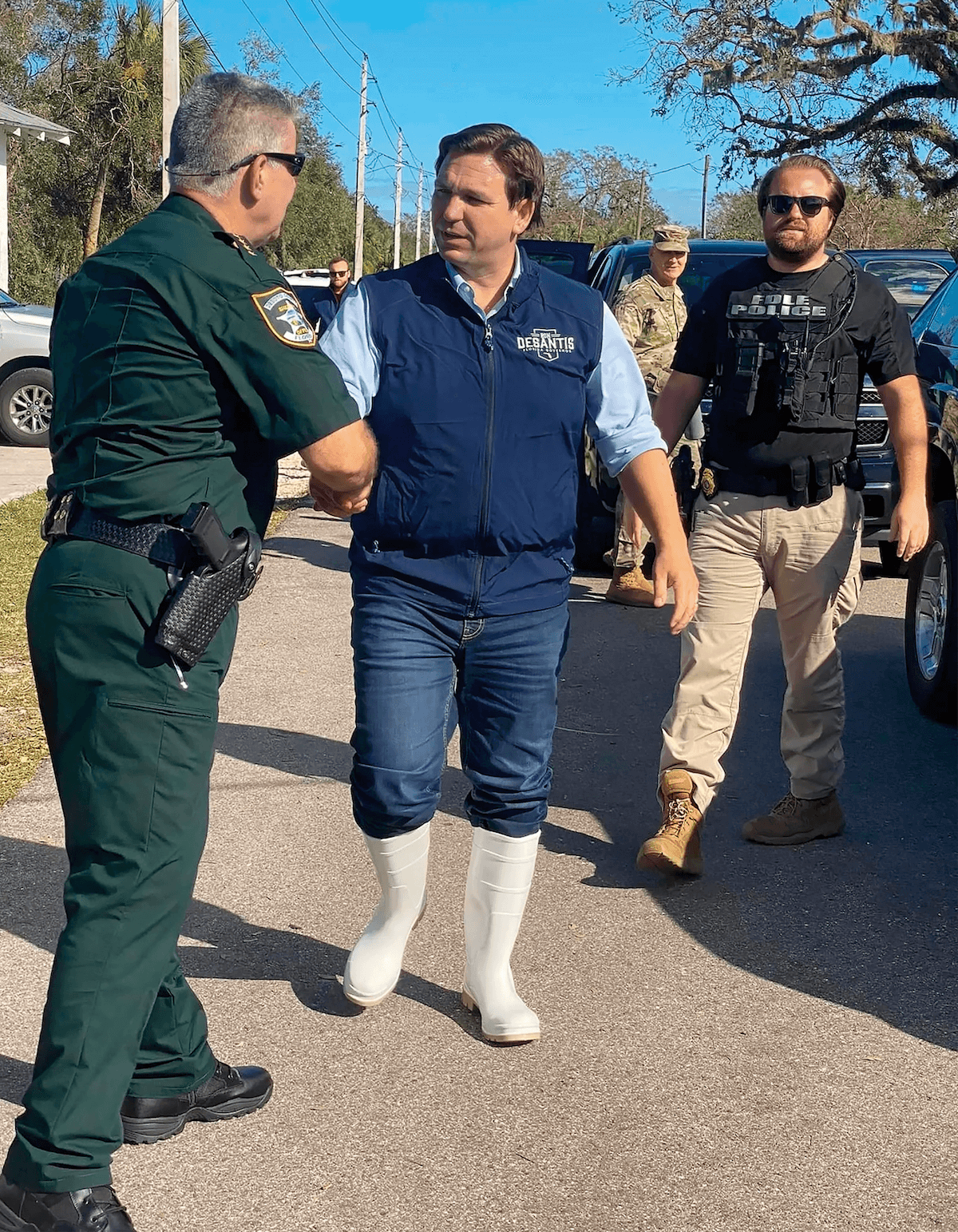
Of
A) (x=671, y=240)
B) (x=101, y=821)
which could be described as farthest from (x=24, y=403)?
(x=101, y=821)

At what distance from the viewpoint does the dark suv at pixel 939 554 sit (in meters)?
6.09

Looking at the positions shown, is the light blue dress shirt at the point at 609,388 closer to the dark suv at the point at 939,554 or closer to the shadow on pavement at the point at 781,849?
the shadow on pavement at the point at 781,849

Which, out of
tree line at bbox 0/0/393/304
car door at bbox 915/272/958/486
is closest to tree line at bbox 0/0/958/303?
tree line at bbox 0/0/393/304

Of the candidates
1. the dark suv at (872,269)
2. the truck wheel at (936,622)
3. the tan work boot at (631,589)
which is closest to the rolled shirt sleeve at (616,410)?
the truck wheel at (936,622)

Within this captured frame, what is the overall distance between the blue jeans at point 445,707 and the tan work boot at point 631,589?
518 cm

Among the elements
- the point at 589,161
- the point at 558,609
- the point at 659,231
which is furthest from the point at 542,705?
the point at 589,161

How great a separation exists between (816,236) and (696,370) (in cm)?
56

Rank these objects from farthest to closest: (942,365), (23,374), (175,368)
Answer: (23,374)
(942,365)
(175,368)

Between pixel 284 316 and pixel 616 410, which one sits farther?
pixel 616 410

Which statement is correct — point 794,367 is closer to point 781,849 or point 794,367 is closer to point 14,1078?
point 781,849

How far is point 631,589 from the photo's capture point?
8.75 m

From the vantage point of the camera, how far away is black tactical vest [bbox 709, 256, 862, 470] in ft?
15.1

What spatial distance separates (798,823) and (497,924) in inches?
66.6

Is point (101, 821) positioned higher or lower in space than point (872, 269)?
lower
